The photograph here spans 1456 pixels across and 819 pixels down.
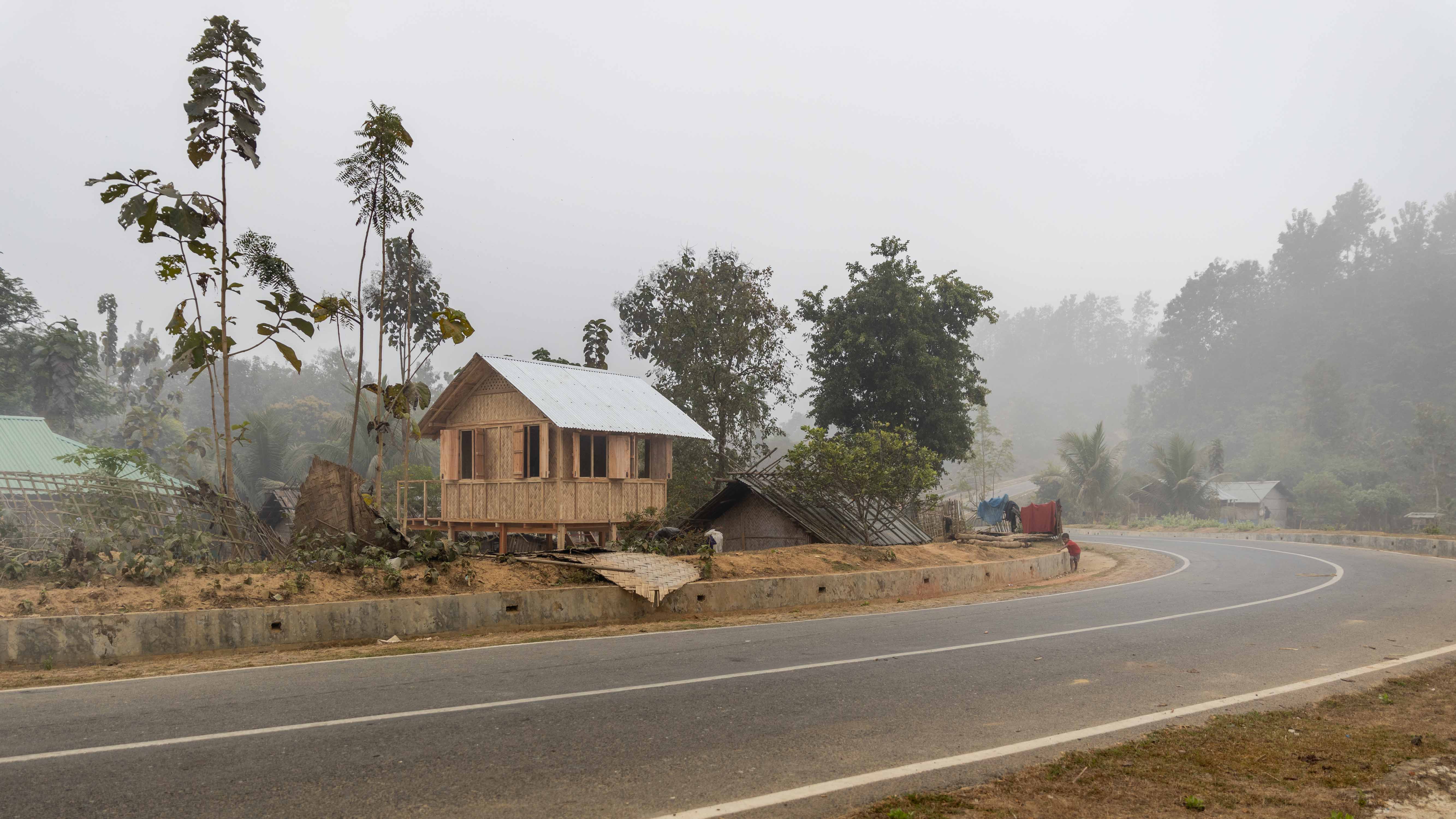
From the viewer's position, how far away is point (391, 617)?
11242mm

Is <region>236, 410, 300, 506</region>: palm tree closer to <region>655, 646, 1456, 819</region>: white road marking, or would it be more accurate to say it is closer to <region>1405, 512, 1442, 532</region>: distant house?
<region>655, 646, 1456, 819</region>: white road marking

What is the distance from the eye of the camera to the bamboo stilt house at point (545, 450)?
2155 cm

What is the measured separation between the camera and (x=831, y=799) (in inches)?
191

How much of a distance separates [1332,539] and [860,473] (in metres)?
29.0

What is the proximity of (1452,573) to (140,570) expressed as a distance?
26.0m

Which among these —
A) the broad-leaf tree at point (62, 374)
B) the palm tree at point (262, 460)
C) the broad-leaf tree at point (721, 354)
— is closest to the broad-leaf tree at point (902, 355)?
the broad-leaf tree at point (721, 354)

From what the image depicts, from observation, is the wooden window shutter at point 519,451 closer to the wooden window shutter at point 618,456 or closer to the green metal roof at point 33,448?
the wooden window shutter at point 618,456

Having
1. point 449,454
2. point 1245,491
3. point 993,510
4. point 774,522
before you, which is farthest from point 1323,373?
point 449,454

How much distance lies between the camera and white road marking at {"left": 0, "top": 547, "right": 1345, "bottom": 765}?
579 centimetres

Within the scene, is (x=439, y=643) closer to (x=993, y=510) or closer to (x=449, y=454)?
Answer: (x=449, y=454)

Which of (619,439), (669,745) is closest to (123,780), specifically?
(669,745)

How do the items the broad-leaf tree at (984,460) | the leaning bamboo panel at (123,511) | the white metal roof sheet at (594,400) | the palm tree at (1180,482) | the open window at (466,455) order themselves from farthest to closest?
the broad-leaf tree at (984,460)
the palm tree at (1180,482)
the open window at (466,455)
the white metal roof sheet at (594,400)
the leaning bamboo panel at (123,511)

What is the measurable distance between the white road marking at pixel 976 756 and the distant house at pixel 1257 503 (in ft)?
193

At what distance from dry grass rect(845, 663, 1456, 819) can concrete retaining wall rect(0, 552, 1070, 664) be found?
8.28 meters
